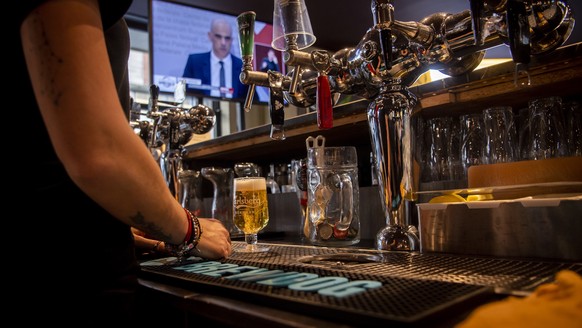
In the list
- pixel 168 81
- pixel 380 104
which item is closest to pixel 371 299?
pixel 380 104

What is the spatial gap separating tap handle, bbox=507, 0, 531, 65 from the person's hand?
663 mm

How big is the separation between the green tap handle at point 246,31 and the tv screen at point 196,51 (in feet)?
4.69

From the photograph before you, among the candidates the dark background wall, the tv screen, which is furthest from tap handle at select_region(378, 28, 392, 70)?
the dark background wall

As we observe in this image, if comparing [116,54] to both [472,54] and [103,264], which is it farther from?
[472,54]

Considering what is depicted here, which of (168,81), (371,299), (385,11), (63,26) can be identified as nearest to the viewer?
(371,299)

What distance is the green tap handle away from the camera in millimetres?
1279

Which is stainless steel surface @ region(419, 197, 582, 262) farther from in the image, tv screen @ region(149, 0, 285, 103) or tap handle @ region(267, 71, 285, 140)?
tv screen @ region(149, 0, 285, 103)

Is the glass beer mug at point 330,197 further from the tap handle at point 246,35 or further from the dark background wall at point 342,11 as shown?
the dark background wall at point 342,11

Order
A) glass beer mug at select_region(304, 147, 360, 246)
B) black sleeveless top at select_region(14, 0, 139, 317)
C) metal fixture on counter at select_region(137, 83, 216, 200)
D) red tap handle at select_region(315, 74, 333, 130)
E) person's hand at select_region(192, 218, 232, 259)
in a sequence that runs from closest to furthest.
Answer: black sleeveless top at select_region(14, 0, 139, 317) → person's hand at select_region(192, 218, 232, 259) → red tap handle at select_region(315, 74, 333, 130) → glass beer mug at select_region(304, 147, 360, 246) → metal fixture on counter at select_region(137, 83, 216, 200)

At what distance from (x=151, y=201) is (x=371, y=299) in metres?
0.39

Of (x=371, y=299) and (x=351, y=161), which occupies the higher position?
(x=351, y=161)

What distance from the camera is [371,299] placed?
539mm

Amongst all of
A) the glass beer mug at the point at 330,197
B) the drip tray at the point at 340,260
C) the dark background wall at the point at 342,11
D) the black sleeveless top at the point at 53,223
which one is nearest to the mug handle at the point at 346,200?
the glass beer mug at the point at 330,197

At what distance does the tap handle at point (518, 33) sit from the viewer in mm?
793
